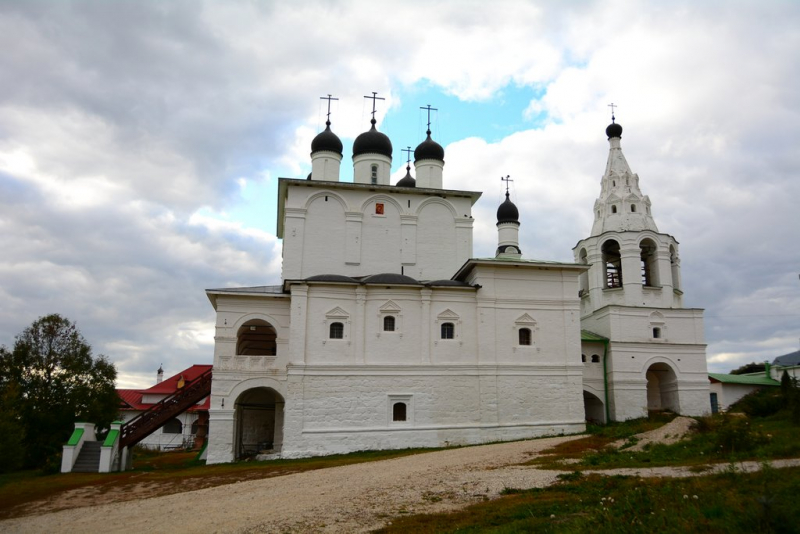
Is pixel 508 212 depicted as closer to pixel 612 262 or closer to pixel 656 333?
pixel 612 262

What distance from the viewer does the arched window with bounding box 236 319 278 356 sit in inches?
961

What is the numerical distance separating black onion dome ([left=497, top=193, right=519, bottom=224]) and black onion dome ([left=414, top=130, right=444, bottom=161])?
5.01 m

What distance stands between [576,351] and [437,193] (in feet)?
26.9

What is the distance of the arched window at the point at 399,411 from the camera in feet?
66.7

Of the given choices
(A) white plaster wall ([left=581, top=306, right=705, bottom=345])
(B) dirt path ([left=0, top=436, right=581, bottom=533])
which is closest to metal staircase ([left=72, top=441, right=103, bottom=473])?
(B) dirt path ([left=0, top=436, right=581, bottom=533])

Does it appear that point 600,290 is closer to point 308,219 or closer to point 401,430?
point 401,430

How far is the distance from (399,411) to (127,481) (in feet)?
27.3

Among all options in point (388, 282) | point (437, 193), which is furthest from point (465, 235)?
point (388, 282)

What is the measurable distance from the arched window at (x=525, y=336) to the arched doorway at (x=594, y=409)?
12.5 feet

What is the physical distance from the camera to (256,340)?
25641mm

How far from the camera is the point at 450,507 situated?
29.3 ft

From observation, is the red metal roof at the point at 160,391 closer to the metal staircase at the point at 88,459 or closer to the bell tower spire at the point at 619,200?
the metal staircase at the point at 88,459

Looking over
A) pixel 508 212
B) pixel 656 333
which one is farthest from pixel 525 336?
pixel 508 212

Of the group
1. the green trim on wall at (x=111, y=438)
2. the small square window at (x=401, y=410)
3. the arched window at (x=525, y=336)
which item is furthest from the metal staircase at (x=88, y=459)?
the arched window at (x=525, y=336)
